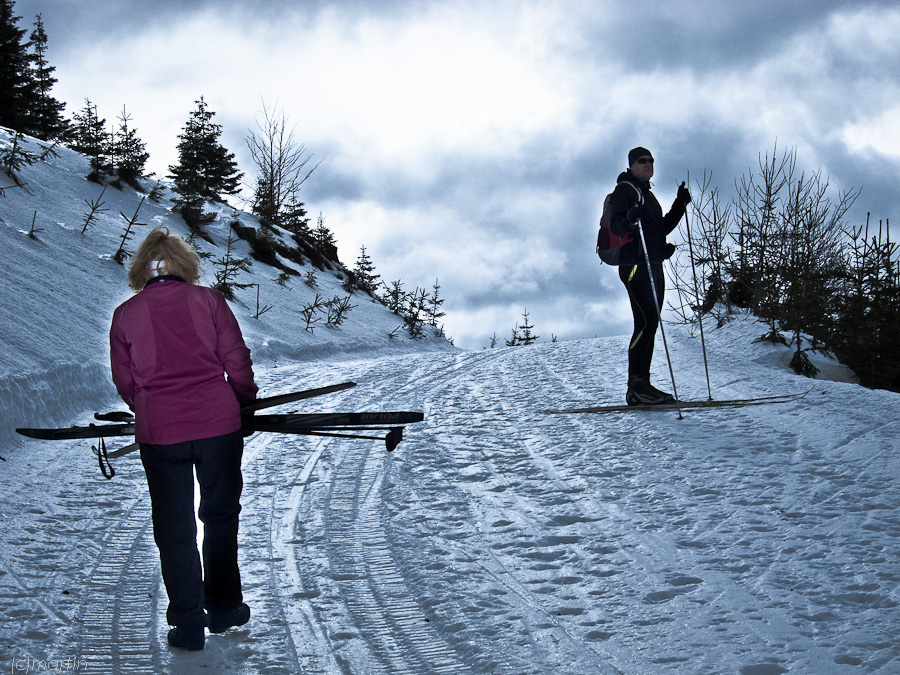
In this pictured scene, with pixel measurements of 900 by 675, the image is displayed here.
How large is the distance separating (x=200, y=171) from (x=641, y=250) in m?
29.3

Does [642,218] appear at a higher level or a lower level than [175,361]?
higher

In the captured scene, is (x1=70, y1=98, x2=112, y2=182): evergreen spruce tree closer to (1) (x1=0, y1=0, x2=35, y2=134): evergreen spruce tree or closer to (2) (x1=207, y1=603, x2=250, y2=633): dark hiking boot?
(1) (x1=0, y1=0, x2=35, y2=134): evergreen spruce tree

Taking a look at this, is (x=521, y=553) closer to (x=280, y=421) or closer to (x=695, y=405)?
(x=280, y=421)

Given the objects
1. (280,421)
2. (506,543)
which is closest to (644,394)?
(506,543)

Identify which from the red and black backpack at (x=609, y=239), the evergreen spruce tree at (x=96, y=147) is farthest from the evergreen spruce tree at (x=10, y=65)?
the red and black backpack at (x=609, y=239)

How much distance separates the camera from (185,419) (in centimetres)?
291

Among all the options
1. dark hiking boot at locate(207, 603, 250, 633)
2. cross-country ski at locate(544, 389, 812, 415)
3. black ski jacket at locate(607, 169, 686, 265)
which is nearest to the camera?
dark hiking boot at locate(207, 603, 250, 633)

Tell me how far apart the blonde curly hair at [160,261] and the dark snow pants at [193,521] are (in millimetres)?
749

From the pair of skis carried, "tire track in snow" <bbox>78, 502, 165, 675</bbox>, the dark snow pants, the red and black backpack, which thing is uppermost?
the red and black backpack

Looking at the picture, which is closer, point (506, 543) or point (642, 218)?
point (506, 543)

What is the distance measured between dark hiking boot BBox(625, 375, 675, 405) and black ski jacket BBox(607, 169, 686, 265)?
1200mm

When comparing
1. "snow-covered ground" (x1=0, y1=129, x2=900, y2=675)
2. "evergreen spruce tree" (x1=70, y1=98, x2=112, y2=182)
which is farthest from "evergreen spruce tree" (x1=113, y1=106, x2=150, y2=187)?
"snow-covered ground" (x1=0, y1=129, x2=900, y2=675)

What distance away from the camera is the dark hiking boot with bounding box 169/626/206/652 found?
290 cm

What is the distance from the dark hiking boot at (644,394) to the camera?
22.5 ft
